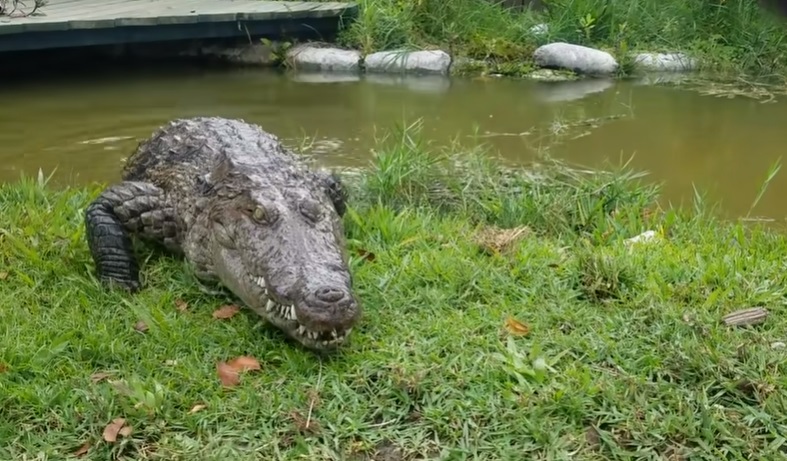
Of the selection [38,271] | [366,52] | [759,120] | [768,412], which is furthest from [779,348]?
[366,52]

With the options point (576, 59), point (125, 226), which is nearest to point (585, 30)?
point (576, 59)

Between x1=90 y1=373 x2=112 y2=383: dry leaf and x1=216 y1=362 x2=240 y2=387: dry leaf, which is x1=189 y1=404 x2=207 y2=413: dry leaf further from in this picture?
x1=90 y1=373 x2=112 y2=383: dry leaf

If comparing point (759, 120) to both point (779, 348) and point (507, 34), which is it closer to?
point (507, 34)

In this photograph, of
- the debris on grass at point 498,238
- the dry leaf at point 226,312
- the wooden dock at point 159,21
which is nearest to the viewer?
the dry leaf at point 226,312

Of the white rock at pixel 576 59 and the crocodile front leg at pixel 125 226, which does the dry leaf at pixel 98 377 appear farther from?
the white rock at pixel 576 59

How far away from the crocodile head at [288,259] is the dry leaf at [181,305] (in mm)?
173

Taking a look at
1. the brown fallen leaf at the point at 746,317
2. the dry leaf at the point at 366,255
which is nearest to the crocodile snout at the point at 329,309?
the dry leaf at the point at 366,255

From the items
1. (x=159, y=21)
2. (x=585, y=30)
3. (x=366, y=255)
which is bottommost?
(x=585, y=30)

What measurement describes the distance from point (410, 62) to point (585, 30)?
95.3 inches

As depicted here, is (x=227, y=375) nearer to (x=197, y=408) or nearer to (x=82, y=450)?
(x=197, y=408)

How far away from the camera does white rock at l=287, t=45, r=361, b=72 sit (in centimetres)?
980

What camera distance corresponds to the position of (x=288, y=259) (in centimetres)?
294

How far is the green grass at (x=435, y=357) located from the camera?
2.36 m

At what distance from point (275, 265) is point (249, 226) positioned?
33 cm
